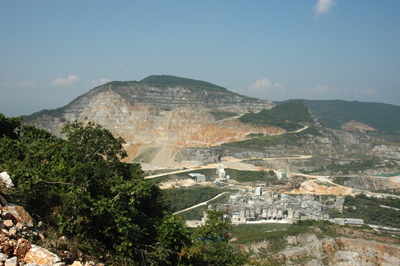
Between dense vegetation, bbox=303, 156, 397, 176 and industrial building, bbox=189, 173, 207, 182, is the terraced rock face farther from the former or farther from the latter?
dense vegetation, bbox=303, 156, 397, 176

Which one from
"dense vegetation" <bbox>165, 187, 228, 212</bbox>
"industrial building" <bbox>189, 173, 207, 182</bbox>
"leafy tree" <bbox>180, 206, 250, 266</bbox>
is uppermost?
"leafy tree" <bbox>180, 206, 250, 266</bbox>

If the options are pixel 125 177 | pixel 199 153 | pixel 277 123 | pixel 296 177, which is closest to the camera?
pixel 125 177

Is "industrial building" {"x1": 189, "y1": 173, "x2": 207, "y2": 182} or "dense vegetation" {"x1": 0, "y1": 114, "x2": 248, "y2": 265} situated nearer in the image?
"dense vegetation" {"x1": 0, "y1": 114, "x2": 248, "y2": 265}

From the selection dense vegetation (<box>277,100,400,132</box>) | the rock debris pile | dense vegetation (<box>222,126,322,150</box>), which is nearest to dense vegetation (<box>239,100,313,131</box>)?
dense vegetation (<box>222,126,322,150</box>)

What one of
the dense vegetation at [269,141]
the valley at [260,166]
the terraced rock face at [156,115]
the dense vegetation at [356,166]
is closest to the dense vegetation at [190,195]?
the valley at [260,166]

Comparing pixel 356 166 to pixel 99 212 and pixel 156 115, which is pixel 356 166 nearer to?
pixel 156 115

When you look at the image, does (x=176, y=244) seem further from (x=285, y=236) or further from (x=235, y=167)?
(x=235, y=167)

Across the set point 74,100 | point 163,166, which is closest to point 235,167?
point 163,166
